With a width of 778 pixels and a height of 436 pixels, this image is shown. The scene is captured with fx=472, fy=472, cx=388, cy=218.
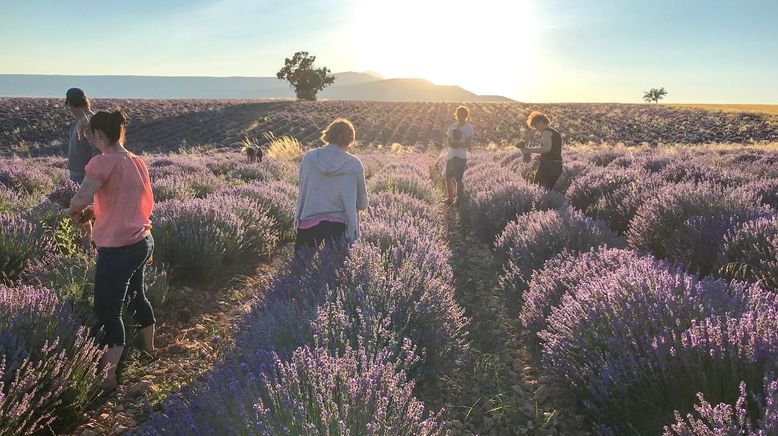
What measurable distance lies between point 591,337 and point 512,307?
1.50 meters

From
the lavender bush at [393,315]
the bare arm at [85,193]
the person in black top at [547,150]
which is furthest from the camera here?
the person in black top at [547,150]

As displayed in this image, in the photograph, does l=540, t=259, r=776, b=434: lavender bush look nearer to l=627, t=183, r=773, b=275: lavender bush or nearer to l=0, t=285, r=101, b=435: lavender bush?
l=627, t=183, r=773, b=275: lavender bush

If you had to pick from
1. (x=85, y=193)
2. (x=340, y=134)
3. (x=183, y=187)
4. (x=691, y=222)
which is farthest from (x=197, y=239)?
(x=691, y=222)

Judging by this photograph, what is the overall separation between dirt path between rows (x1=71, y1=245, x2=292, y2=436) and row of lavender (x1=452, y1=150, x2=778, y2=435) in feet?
6.18

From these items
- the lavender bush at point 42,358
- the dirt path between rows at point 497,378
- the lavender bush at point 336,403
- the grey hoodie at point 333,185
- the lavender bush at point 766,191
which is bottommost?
the dirt path between rows at point 497,378

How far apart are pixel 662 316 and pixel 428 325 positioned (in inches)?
47.6

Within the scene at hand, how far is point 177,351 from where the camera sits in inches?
132

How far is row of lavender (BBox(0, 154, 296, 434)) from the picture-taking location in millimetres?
2215

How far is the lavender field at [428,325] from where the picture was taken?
1793mm

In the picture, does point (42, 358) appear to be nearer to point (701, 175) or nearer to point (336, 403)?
point (336, 403)

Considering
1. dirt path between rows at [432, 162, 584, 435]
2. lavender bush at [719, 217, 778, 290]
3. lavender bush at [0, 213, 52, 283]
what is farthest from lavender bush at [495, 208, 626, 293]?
lavender bush at [0, 213, 52, 283]

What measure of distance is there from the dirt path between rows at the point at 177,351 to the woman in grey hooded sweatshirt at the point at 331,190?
1.88 feet

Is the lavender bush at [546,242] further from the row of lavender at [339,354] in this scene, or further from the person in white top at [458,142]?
the person in white top at [458,142]

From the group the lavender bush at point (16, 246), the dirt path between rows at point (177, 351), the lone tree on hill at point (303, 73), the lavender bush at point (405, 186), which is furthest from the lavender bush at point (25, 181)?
the lone tree on hill at point (303, 73)
